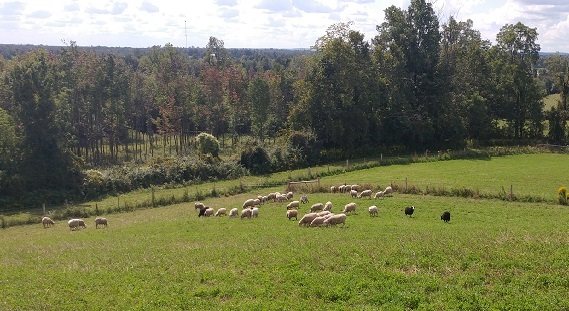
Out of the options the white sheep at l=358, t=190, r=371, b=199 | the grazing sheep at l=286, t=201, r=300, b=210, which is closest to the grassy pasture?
the white sheep at l=358, t=190, r=371, b=199

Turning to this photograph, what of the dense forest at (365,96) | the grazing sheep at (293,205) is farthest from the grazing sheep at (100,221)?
the dense forest at (365,96)

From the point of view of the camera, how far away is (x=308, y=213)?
1341 inches

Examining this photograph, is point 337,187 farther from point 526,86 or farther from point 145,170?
point 526,86

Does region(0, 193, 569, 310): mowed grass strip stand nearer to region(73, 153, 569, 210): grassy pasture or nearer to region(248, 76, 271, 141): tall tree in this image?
region(73, 153, 569, 210): grassy pasture

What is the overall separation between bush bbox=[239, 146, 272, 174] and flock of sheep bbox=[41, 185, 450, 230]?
22368 millimetres

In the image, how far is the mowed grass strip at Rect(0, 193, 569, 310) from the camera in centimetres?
1593

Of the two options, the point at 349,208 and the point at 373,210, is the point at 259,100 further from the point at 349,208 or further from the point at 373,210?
the point at 373,210

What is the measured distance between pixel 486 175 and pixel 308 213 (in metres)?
28.6

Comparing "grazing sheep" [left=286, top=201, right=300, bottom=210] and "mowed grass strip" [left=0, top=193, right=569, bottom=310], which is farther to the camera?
"grazing sheep" [left=286, top=201, right=300, bottom=210]

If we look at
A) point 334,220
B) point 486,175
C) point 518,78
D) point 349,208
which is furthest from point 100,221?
point 518,78

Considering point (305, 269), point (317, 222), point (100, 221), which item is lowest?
point (100, 221)

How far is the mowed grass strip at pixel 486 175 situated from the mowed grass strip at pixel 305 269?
17910 millimetres

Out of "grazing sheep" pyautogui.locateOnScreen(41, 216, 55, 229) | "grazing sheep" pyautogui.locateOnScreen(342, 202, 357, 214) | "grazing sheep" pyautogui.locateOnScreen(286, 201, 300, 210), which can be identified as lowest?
"grazing sheep" pyautogui.locateOnScreen(41, 216, 55, 229)

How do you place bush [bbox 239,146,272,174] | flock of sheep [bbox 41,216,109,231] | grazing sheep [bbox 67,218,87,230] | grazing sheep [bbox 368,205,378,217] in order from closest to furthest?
grazing sheep [bbox 368,205,378,217] < grazing sheep [bbox 67,218,87,230] < flock of sheep [bbox 41,216,109,231] < bush [bbox 239,146,272,174]
